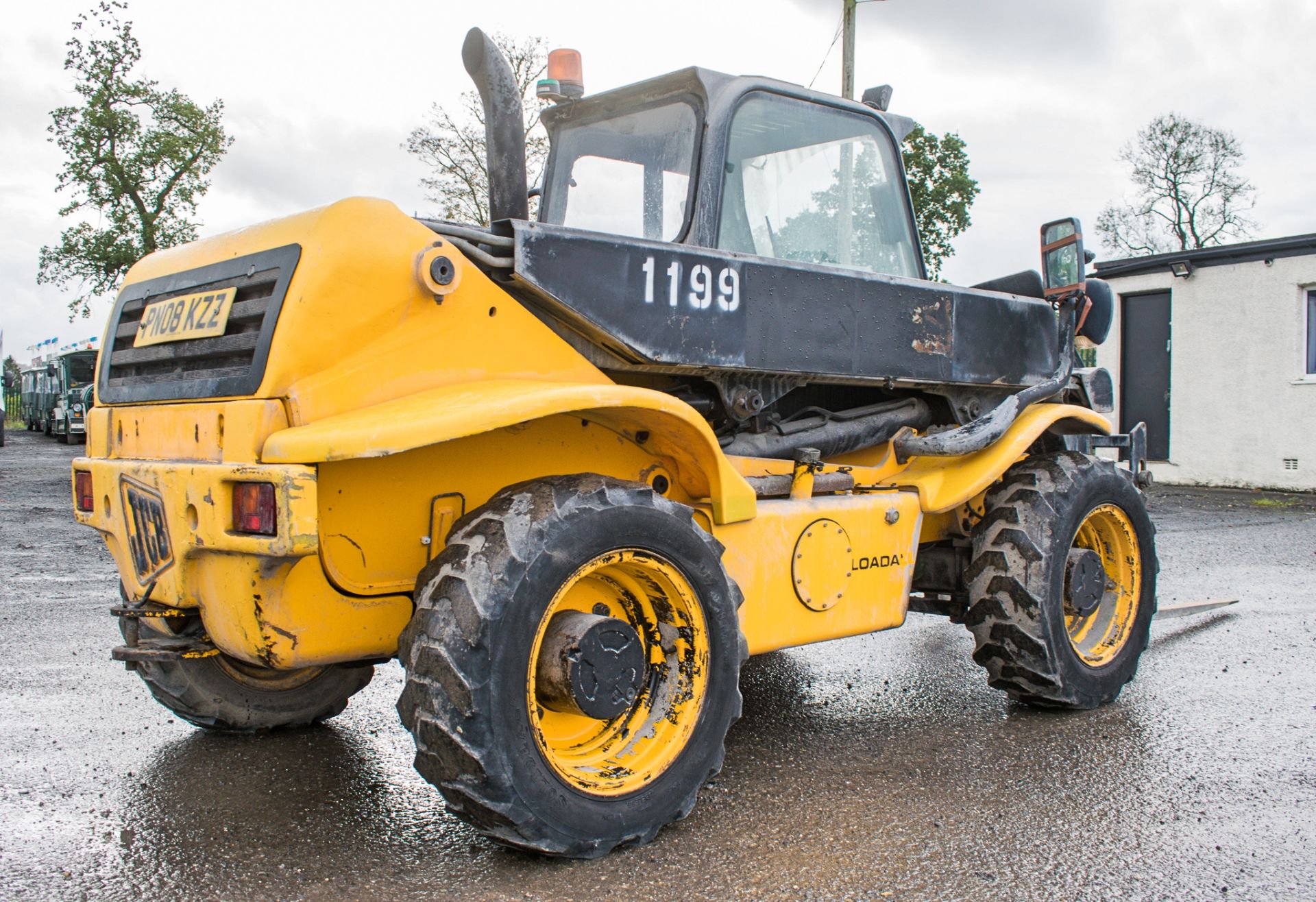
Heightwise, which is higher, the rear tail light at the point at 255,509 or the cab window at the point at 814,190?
the cab window at the point at 814,190

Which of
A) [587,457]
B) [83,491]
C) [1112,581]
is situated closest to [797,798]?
[587,457]

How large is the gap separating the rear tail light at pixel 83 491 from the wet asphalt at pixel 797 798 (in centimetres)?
98

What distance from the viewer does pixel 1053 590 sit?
15.4 ft

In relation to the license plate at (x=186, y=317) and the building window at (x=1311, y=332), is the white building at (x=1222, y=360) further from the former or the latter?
the license plate at (x=186, y=317)

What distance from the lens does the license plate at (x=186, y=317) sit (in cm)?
342

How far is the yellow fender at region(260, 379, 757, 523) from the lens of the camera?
2.87m

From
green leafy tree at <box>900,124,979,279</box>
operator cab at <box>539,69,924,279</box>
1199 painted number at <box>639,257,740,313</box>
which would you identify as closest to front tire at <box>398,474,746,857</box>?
1199 painted number at <box>639,257,740,313</box>

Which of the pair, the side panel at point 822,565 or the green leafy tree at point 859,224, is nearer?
the side panel at point 822,565

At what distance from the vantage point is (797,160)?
4.66 metres

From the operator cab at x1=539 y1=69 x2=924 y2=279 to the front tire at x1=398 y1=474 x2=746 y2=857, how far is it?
4.29ft

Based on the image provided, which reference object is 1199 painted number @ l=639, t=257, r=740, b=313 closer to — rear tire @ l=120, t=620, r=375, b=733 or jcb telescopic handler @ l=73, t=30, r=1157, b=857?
jcb telescopic handler @ l=73, t=30, r=1157, b=857

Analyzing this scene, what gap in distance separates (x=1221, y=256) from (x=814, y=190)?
16.4 metres

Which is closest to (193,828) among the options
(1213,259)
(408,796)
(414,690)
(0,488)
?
(408,796)

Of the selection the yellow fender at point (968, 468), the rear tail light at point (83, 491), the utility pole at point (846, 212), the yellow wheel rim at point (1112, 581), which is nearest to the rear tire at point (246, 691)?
the rear tail light at point (83, 491)
